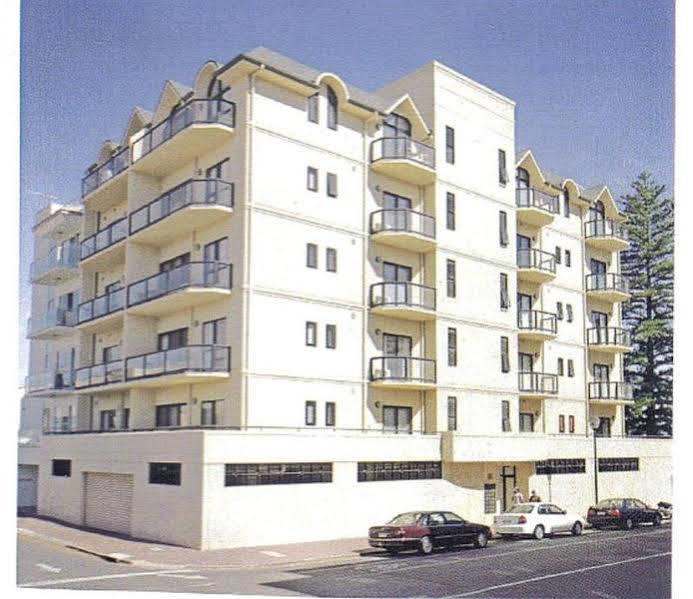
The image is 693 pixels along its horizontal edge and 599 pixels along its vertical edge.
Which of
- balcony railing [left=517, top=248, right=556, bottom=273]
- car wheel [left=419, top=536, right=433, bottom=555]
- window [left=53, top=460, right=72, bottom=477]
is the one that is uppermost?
balcony railing [left=517, top=248, right=556, bottom=273]

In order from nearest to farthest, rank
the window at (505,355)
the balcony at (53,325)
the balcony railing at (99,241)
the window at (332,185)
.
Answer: the window at (505,355), the window at (332,185), the balcony at (53,325), the balcony railing at (99,241)

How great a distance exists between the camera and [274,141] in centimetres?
1703

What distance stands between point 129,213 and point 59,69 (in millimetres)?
3521

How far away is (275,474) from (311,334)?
2631mm

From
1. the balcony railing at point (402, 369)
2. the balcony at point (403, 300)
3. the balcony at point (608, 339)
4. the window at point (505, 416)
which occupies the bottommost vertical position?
the window at point (505, 416)

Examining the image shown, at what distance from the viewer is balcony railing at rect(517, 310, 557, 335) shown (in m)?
16.5

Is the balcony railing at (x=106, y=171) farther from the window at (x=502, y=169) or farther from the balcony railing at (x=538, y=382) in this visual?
the balcony railing at (x=538, y=382)

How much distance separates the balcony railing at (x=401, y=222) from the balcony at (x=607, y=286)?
3219 mm

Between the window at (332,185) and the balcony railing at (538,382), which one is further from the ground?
the window at (332,185)

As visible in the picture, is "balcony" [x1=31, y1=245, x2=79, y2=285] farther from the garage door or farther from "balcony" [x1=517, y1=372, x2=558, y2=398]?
"balcony" [x1=517, y1=372, x2=558, y2=398]

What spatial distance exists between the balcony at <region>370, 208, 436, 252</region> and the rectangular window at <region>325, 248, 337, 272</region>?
2.80 feet

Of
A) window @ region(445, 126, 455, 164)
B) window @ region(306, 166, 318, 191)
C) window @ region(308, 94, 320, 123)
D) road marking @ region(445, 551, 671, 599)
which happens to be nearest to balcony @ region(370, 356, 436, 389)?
window @ region(306, 166, 318, 191)

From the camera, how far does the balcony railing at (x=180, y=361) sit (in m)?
16.8

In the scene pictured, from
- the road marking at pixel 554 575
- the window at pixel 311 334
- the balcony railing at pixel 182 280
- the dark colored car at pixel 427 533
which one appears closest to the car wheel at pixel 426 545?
the dark colored car at pixel 427 533
